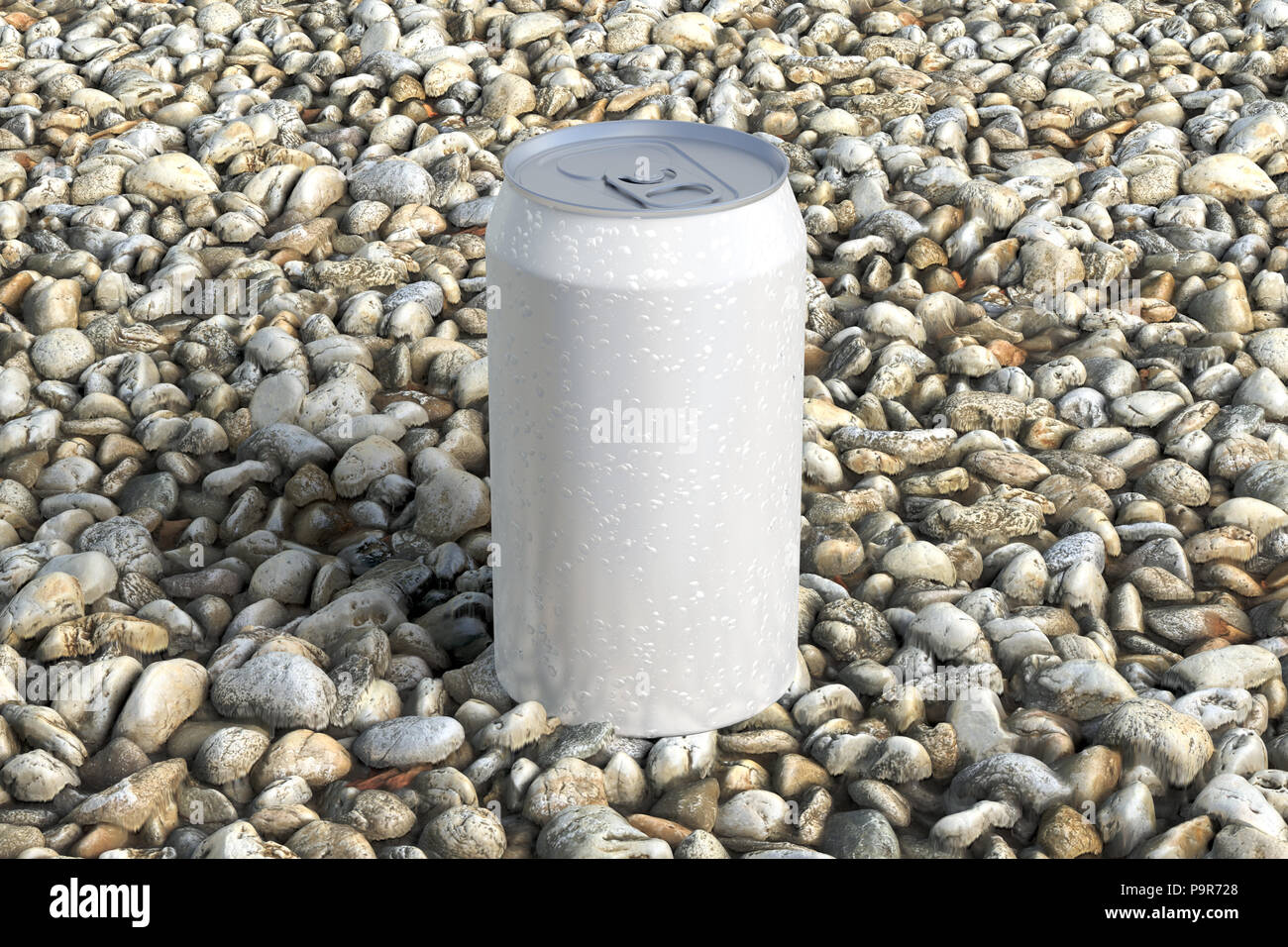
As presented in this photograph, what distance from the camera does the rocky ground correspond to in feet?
8.82

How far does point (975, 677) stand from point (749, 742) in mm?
471

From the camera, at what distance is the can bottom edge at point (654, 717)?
2.77 metres

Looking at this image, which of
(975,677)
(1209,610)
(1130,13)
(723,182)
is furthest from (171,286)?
(1130,13)

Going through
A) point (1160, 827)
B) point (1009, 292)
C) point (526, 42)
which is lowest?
point (1160, 827)

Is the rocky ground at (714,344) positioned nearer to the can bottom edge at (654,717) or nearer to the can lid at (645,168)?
the can bottom edge at (654,717)

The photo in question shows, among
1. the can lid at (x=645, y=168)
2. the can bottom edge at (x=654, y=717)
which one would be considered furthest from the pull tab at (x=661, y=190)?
the can bottom edge at (x=654, y=717)

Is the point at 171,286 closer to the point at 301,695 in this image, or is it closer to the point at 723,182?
the point at 301,695

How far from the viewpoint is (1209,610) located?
314 cm

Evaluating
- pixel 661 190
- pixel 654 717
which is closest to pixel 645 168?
pixel 661 190

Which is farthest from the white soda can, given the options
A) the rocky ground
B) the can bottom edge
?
the rocky ground

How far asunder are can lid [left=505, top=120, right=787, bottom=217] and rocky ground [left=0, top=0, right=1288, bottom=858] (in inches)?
37.1

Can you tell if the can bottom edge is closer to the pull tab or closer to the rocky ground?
the rocky ground

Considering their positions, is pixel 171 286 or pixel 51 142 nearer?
pixel 171 286

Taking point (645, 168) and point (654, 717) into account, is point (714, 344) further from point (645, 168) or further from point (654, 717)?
point (654, 717)
